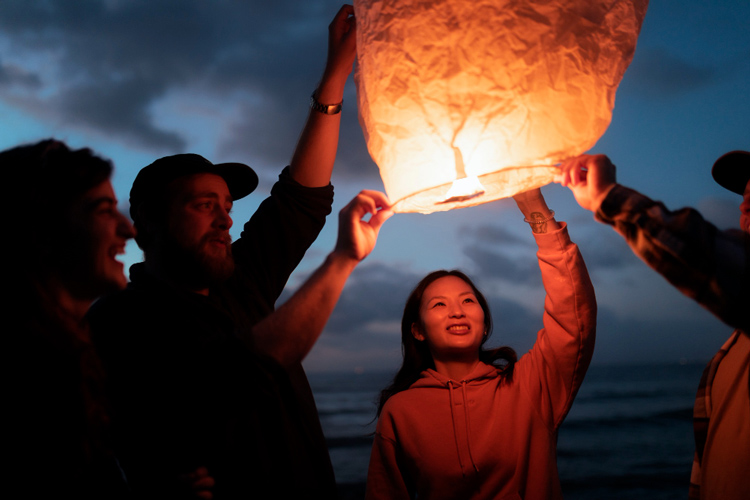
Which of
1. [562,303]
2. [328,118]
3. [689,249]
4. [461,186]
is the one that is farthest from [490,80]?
[562,303]

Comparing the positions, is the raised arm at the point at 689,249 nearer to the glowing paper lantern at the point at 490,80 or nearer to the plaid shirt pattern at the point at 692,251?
the plaid shirt pattern at the point at 692,251

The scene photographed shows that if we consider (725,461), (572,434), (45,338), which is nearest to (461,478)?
(725,461)

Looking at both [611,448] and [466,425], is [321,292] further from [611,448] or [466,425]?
[611,448]

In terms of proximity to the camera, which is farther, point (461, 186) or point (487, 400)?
point (487, 400)

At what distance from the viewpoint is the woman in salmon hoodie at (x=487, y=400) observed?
1905 millimetres

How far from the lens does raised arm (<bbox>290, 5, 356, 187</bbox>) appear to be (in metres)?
1.67

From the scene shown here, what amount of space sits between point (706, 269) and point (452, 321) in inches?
56.5

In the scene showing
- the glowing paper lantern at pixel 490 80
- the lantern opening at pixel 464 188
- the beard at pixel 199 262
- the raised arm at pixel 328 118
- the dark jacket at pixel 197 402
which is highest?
the raised arm at pixel 328 118

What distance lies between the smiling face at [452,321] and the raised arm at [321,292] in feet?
3.79

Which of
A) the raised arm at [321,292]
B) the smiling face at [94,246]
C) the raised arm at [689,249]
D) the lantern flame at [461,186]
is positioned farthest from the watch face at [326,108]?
the raised arm at [689,249]

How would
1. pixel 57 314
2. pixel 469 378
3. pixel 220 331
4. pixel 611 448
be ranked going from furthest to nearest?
1. pixel 611 448
2. pixel 469 378
3. pixel 220 331
4. pixel 57 314

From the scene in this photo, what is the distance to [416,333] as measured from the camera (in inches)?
105

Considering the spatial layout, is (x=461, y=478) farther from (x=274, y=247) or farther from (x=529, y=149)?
(x=529, y=149)

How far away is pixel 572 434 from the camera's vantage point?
12.1 metres
